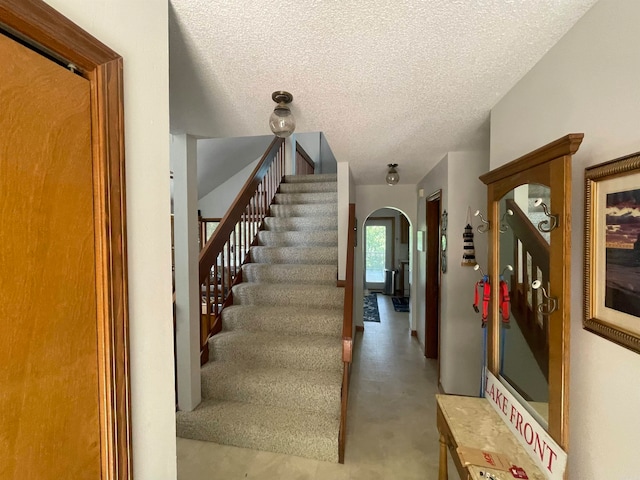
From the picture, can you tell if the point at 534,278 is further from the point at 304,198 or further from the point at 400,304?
the point at 400,304

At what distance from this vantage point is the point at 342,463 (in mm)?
1921

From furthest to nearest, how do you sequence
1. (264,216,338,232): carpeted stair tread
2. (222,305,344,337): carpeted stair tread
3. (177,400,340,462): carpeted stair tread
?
(264,216,338,232): carpeted stair tread
(222,305,344,337): carpeted stair tread
(177,400,340,462): carpeted stair tread

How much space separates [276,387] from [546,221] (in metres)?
2.12

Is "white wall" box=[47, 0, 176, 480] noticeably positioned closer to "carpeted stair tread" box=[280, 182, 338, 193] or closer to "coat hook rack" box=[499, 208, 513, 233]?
"coat hook rack" box=[499, 208, 513, 233]

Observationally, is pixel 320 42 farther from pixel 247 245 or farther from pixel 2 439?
pixel 247 245

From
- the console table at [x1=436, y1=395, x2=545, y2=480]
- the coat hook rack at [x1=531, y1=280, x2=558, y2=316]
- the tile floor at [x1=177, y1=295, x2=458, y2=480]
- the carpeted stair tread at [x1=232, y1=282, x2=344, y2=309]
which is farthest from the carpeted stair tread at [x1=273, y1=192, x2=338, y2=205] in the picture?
the coat hook rack at [x1=531, y1=280, x2=558, y2=316]

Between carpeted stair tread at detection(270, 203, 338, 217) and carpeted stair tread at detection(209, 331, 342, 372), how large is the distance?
1939 mm

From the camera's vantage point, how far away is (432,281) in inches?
139

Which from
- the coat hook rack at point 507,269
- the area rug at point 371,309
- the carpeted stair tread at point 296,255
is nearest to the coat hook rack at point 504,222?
the coat hook rack at point 507,269

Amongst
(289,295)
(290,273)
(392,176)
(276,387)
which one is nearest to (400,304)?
(290,273)

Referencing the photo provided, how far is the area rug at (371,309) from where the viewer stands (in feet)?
18.0

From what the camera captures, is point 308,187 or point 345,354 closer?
point 345,354

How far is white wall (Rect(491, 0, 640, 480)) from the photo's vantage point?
80 cm

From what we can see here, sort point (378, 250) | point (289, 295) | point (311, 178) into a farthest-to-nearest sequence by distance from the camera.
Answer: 1. point (378, 250)
2. point (311, 178)
3. point (289, 295)
